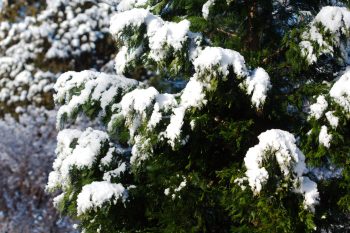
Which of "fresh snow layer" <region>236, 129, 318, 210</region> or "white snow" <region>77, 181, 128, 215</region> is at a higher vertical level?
"fresh snow layer" <region>236, 129, 318, 210</region>

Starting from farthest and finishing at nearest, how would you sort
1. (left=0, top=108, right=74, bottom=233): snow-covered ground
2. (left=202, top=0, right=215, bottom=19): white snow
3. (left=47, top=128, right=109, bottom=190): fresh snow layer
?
(left=0, top=108, right=74, bottom=233): snow-covered ground, (left=202, top=0, right=215, bottom=19): white snow, (left=47, top=128, right=109, bottom=190): fresh snow layer

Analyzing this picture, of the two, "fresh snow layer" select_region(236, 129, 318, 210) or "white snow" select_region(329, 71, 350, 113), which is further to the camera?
"white snow" select_region(329, 71, 350, 113)

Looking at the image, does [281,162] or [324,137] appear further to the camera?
[324,137]

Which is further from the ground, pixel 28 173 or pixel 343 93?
pixel 343 93

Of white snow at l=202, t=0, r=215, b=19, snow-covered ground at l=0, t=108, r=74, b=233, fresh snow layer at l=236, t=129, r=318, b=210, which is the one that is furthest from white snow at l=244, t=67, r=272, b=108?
snow-covered ground at l=0, t=108, r=74, b=233

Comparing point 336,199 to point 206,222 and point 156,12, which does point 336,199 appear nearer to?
point 206,222

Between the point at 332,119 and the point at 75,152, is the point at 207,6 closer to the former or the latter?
the point at 332,119

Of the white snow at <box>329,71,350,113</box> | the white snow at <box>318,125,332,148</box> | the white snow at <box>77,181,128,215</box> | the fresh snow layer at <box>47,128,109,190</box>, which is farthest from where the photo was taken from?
the fresh snow layer at <box>47,128,109,190</box>

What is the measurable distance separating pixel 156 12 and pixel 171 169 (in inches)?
60.4

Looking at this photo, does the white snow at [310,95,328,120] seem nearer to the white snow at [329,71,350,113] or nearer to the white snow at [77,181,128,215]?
the white snow at [329,71,350,113]

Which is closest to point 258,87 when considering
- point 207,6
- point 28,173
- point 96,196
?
point 207,6

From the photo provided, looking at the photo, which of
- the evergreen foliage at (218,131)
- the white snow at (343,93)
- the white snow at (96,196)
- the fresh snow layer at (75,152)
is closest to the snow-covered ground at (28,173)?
the fresh snow layer at (75,152)

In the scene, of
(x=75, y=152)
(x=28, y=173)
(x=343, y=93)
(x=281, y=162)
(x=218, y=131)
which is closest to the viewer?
(x=281, y=162)

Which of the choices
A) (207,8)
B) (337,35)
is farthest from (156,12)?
(337,35)
